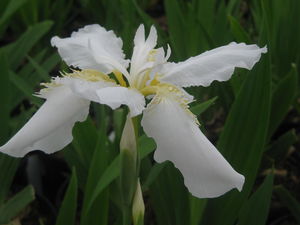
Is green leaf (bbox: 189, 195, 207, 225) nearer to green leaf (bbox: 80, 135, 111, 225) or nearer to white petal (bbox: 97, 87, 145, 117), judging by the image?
green leaf (bbox: 80, 135, 111, 225)

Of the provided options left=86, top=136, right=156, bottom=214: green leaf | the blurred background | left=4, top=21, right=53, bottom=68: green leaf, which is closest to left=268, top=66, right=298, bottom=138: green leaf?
the blurred background

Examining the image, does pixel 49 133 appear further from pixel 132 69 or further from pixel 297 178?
pixel 297 178

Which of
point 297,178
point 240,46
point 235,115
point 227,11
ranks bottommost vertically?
point 297,178

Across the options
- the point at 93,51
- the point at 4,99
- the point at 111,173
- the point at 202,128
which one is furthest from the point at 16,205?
the point at 93,51

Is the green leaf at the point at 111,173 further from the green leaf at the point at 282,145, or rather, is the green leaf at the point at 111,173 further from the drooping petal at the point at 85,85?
the green leaf at the point at 282,145

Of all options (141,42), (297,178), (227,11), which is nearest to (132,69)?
(141,42)

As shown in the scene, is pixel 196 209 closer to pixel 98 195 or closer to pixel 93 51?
pixel 98 195

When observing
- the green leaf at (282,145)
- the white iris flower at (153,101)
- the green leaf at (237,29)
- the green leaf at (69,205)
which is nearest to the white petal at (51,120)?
the white iris flower at (153,101)
